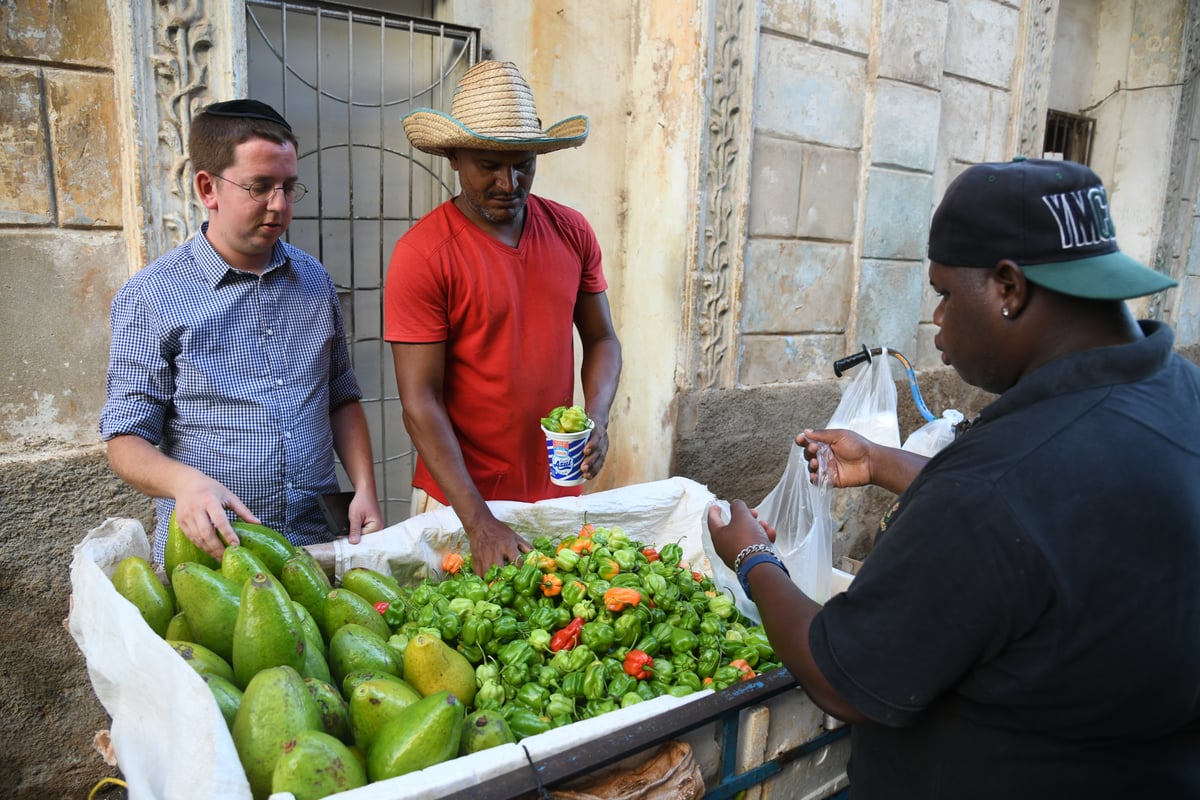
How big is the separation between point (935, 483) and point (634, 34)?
3.73 m

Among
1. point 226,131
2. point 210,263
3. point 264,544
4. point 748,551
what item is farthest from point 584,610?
point 226,131

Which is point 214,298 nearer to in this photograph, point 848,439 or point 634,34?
point 848,439

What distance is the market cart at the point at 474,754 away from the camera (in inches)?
50.1

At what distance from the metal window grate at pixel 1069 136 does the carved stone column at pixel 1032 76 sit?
1587 mm

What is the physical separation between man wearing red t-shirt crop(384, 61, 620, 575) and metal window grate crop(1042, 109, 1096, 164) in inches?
235

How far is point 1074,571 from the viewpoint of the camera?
3.53 feet

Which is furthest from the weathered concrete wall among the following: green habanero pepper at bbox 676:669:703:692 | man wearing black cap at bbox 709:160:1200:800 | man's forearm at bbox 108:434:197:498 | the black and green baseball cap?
the black and green baseball cap

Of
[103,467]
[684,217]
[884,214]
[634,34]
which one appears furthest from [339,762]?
[884,214]

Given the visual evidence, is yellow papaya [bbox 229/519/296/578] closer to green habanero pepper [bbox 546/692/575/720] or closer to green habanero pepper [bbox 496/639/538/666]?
green habanero pepper [bbox 496/639/538/666]

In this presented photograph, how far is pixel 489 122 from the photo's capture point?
2535mm

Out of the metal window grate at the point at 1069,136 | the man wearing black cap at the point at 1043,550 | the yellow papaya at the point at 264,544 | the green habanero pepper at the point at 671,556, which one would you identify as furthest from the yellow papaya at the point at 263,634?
the metal window grate at the point at 1069,136

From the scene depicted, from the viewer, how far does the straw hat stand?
98.3 inches

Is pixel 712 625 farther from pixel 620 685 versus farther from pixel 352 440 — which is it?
pixel 352 440

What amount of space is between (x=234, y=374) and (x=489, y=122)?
3.54 feet
